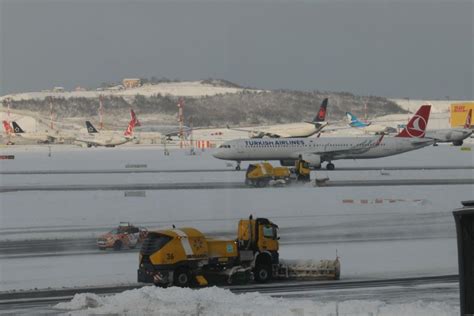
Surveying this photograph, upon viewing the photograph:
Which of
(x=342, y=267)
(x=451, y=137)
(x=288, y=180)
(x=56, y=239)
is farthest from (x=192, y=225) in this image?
(x=451, y=137)

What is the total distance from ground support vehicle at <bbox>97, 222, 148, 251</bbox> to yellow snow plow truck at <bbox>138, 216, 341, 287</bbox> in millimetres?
7330

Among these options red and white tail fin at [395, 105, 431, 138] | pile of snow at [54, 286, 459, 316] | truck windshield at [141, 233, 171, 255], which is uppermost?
red and white tail fin at [395, 105, 431, 138]

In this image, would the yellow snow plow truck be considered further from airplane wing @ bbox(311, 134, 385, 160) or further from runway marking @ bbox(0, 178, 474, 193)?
airplane wing @ bbox(311, 134, 385, 160)

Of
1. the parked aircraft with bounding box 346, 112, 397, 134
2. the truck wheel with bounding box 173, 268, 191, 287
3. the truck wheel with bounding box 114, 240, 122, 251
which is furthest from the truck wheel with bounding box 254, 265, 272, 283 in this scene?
the parked aircraft with bounding box 346, 112, 397, 134

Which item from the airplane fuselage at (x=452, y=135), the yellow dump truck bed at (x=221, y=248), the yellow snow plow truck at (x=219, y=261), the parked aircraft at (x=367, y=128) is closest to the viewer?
the yellow snow plow truck at (x=219, y=261)

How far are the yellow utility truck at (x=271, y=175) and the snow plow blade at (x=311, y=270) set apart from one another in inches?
1180

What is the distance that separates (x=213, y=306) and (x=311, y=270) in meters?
7.77

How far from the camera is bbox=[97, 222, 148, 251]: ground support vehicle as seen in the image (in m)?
30.0

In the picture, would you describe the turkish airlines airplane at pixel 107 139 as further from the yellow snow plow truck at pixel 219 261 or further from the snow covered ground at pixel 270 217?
the yellow snow plow truck at pixel 219 261

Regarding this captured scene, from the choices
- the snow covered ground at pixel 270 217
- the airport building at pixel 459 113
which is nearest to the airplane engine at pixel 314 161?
the snow covered ground at pixel 270 217

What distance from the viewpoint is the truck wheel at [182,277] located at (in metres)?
21.9

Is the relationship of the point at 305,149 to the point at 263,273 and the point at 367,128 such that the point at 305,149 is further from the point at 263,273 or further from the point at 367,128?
the point at 367,128

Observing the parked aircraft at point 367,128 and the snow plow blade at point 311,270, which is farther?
the parked aircraft at point 367,128

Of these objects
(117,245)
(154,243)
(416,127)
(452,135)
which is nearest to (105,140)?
(452,135)
